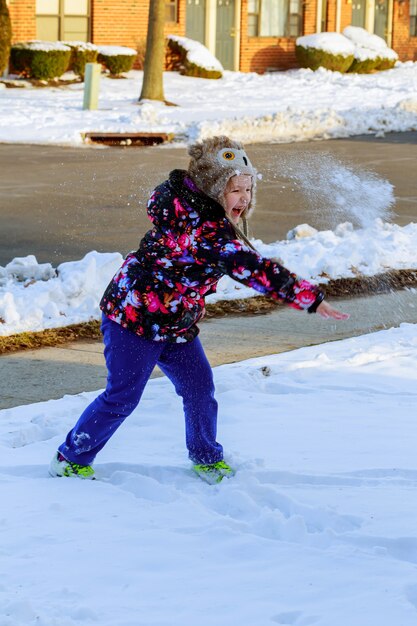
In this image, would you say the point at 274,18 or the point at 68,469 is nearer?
the point at 68,469

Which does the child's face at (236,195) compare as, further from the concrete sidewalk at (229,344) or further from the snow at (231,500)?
the concrete sidewalk at (229,344)

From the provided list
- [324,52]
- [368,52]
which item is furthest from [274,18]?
[368,52]

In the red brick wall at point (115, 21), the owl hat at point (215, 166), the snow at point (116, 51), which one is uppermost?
the red brick wall at point (115, 21)

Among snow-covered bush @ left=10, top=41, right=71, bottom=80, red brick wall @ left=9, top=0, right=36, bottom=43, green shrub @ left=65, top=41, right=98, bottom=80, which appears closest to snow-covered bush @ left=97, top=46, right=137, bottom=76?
green shrub @ left=65, top=41, right=98, bottom=80

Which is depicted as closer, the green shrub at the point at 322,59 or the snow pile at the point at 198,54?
the snow pile at the point at 198,54

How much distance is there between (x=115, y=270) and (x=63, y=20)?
959 inches

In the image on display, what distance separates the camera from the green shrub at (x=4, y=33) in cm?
2711

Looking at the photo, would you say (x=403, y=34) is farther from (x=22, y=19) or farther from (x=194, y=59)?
(x=22, y=19)

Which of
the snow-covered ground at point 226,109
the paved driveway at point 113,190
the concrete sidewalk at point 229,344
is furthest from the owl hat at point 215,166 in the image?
the snow-covered ground at point 226,109

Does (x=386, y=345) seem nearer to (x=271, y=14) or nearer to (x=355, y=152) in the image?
(x=355, y=152)

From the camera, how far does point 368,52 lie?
36875mm

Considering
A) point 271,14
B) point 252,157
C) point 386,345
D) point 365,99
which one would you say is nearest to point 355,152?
point 252,157

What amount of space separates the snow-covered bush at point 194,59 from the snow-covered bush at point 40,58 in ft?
14.0

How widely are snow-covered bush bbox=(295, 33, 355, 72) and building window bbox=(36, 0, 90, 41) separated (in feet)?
24.5
